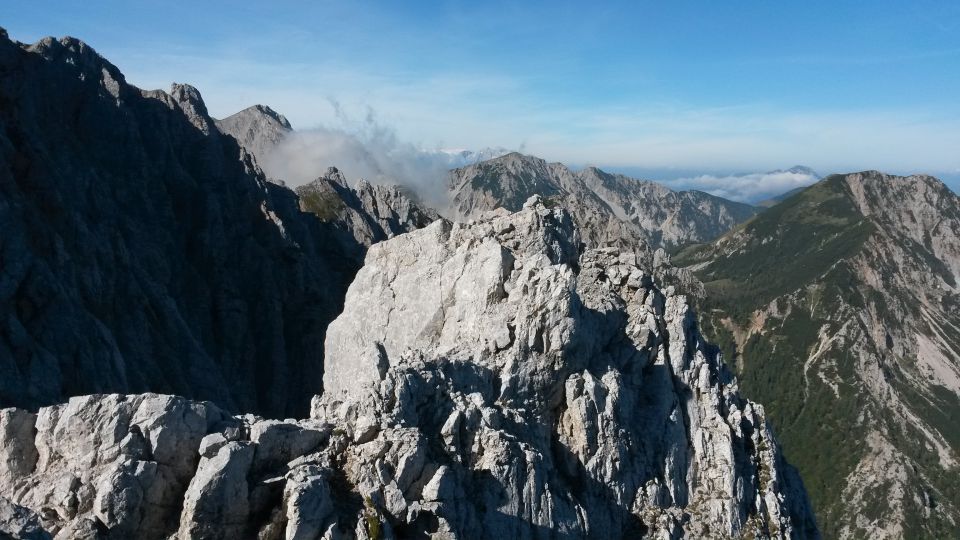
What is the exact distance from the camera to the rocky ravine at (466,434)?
93.5 ft

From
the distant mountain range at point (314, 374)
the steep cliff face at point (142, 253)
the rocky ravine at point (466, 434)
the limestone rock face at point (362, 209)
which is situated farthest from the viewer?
the limestone rock face at point (362, 209)

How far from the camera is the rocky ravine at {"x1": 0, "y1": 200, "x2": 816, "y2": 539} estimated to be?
28.5m

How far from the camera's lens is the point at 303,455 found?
3206 centimetres

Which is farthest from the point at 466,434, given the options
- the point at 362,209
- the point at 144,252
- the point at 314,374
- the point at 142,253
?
the point at 362,209

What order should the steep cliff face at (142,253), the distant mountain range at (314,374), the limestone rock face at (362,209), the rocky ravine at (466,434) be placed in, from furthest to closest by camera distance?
the limestone rock face at (362,209) < the steep cliff face at (142,253) < the distant mountain range at (314,374) < the rocky ravine at (466,434)

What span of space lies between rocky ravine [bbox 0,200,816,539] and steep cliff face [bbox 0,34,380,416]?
34996mm

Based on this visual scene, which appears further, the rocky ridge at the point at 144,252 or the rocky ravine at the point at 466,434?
the rocky ridge at the point at 144,252

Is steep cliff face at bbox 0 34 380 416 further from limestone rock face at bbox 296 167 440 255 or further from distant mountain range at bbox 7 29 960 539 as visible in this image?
limestone rock face at bbox 296 167 440 255

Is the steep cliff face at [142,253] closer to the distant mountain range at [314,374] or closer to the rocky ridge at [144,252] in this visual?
the rocky ridge at [144,252]

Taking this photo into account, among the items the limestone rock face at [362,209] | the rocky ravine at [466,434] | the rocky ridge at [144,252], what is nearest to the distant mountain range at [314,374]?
the rocky ravine at [466,434]

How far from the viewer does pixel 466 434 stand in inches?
1569

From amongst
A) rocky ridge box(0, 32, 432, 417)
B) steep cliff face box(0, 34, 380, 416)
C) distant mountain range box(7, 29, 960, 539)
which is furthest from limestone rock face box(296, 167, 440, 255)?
distant mountain range box(7, 29, 960, 539)

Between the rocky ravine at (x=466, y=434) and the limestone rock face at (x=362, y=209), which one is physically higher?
the limestone rock face at (x=362, y=209)

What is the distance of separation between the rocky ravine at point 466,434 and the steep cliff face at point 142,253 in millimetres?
34996
